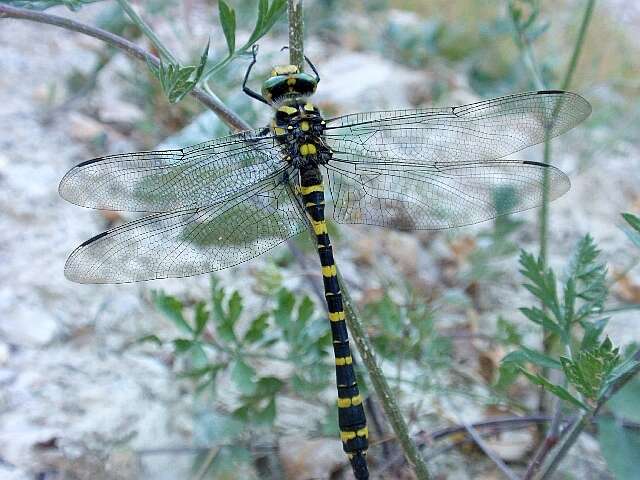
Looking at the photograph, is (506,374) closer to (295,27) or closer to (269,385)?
(269,385)

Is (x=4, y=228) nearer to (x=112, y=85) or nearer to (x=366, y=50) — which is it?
(x=112, y=85)

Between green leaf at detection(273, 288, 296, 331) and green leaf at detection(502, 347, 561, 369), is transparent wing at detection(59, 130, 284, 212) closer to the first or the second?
green leaf at detection(273, 288, 296, 331)

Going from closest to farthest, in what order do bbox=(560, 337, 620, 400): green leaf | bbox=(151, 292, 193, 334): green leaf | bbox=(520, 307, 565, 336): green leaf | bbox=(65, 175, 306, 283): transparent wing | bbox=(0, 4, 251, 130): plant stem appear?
bbox=(560, 337, 620, 400): green leaf, bbox=(0, 4, 251, 130): plant stem, bbox=(520, 307, 565, 336): green leaf, bbox=(65, 175, 306, 283): transparent wing, bbox=(151, 292, 193, 334): green leaf

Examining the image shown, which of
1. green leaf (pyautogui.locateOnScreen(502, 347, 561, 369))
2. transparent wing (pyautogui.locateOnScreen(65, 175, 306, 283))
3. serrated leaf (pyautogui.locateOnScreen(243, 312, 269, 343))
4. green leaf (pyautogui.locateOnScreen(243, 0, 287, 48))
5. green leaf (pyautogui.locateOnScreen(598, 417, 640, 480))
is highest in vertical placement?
green leaf (pyautogui.locateOnScreen(243, 0, 287, 48))

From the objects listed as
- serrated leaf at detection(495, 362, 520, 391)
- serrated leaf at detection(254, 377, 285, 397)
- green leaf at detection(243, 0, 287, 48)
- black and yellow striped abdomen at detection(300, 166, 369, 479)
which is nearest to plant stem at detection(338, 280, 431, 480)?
black and yellow striped abdomen at detection(300, 166, 369, 479)

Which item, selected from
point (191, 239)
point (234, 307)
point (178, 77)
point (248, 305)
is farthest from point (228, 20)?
point (248, 305)

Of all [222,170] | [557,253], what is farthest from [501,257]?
[222,170]

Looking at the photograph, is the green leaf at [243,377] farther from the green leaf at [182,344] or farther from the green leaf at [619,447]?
the green leaf at [619,447]

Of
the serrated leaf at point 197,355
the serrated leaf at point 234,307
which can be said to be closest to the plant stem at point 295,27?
the serrated leaf at point 234,307
